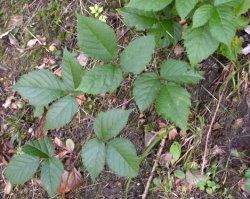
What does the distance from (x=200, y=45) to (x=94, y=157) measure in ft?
2.32

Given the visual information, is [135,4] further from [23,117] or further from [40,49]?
[23,117]

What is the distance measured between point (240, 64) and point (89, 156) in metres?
0.89

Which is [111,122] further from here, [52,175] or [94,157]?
[52,175]

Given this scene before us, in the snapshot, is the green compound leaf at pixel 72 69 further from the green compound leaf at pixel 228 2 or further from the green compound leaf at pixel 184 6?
the green compound leaf at pixel 228 2

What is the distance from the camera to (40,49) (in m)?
2.33

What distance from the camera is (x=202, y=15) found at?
1.59 meters

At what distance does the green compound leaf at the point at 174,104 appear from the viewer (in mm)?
1622

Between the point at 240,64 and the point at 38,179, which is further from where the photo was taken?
the point at 38,179

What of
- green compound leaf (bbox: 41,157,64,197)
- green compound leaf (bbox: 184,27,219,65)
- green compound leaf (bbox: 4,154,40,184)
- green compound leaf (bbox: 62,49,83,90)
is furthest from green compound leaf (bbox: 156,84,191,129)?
green compound leaf (bbox: 4,154,40,184)

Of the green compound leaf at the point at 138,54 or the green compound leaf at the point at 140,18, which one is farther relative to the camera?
the green compound leaf at the point at 140,18

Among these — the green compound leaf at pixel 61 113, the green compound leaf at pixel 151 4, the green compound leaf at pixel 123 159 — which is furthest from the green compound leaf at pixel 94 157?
the green compound leaf at pixel 151 4

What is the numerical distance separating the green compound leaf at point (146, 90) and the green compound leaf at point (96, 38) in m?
0.19

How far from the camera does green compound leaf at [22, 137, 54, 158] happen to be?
184 centimetres

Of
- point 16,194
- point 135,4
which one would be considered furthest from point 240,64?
point 16,194
